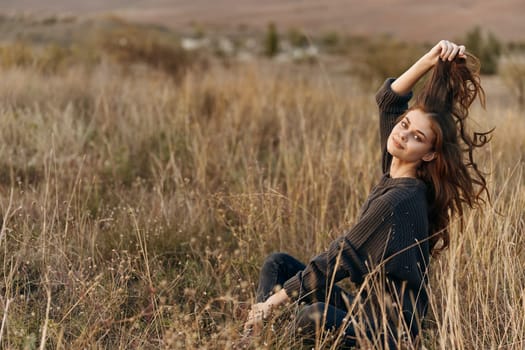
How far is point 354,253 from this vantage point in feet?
6.98

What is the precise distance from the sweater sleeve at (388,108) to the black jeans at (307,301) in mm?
570

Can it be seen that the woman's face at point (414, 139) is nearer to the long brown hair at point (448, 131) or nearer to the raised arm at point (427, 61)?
the long brown hair at point (448, 131)

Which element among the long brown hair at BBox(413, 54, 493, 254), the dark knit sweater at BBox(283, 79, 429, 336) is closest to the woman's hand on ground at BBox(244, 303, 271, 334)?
the dark knit sweater at BBox(283, 79, 429, 336)

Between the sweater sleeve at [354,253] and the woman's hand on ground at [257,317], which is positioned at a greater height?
the sweater sleeve at [354,253]

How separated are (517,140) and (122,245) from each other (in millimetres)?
3429

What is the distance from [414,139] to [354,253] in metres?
0.45

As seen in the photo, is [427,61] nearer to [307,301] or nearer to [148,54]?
[307,301]

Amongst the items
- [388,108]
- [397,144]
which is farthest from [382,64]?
[397,144]

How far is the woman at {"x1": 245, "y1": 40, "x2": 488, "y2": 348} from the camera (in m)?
2.08

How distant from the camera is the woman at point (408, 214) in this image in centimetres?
208

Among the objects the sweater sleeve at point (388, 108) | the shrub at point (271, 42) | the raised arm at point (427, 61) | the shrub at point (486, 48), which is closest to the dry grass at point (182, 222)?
the sweater sleeve at point (388, 108)

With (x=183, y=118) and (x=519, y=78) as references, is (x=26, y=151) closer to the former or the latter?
(x=183, y=118)

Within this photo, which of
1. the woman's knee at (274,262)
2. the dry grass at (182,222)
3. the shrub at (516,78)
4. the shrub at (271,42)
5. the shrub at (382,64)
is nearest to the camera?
the dry grass at (182,222)

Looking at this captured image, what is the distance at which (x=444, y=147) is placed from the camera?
6.83 feet
